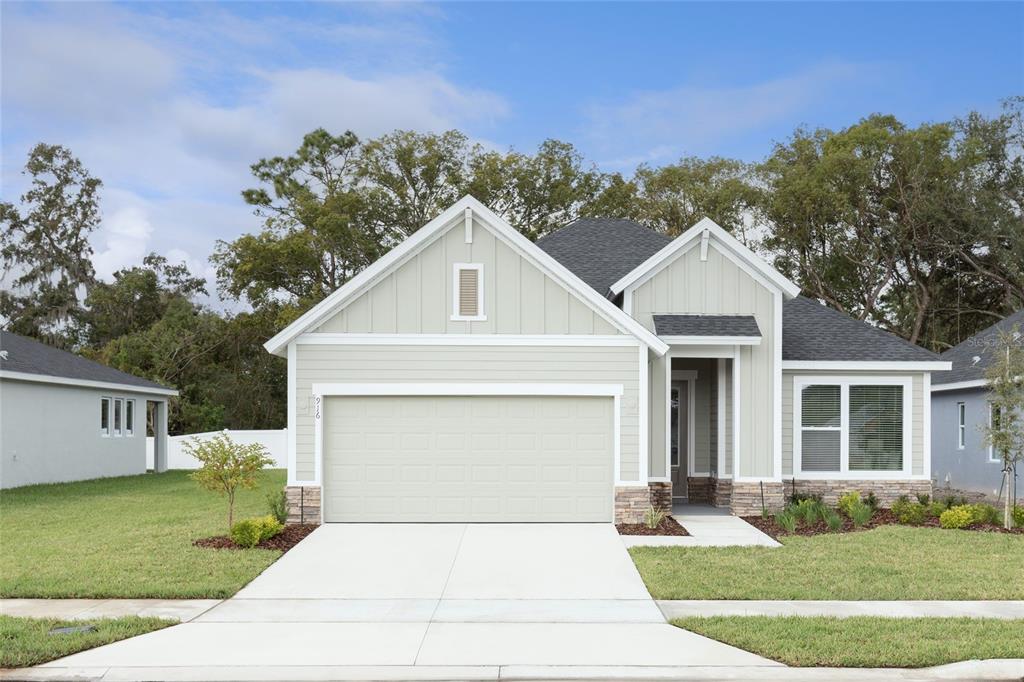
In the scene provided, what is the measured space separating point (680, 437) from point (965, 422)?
29.1 feet

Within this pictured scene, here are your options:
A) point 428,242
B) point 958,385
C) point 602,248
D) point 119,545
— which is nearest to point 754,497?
point 602,248

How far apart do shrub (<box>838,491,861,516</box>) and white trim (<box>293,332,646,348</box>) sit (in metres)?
5.05

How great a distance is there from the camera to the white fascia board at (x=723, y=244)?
1736 cm

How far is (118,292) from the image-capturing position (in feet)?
159

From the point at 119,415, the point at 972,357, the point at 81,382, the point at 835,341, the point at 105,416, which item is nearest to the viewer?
the point at 835,341

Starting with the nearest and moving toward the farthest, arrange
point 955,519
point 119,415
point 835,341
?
point 955,519
point 835,341
point 119,415

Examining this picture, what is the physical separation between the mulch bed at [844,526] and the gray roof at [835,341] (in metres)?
3.16

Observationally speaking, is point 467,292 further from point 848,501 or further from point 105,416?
point 105,416

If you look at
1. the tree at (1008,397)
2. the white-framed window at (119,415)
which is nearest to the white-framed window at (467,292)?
the tree at (1008,397)

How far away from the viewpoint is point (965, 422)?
23.6 m

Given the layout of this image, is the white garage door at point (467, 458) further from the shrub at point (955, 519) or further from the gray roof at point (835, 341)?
the shrub at point (955, 519)

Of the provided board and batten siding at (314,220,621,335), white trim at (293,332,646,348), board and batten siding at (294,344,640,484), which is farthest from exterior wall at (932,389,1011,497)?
board and batten siding at (314,220,621,335)

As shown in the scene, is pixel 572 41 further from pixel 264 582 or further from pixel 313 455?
pixel 264 582

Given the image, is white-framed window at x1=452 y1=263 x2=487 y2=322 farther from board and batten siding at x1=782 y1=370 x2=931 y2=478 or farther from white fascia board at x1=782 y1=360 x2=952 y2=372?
board and batten siding at x1=782 y1=370 x2=931 y2=478
